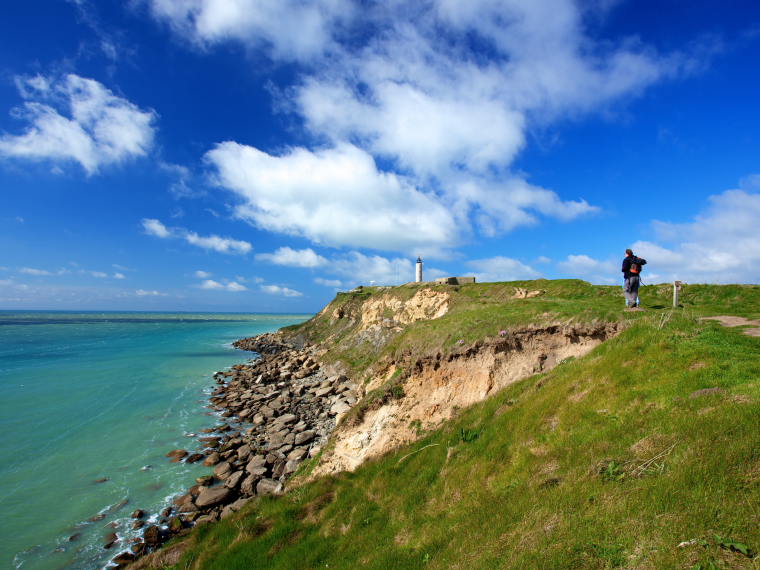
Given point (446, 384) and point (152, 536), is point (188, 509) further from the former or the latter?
point (446, 384)

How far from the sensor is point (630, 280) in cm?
1538

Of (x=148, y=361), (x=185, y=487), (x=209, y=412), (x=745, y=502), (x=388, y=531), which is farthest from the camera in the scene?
(x=148, y=361)

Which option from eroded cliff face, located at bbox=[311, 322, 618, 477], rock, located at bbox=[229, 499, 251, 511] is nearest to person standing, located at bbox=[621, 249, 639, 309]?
eroded cliff face, located at bbox=[311, 322, 618, 477]

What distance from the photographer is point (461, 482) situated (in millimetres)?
8211

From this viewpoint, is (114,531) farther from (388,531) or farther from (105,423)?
(105,423)

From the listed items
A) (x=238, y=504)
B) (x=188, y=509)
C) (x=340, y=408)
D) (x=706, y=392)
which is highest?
(x=706, y=392)

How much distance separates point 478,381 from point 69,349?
265 ft

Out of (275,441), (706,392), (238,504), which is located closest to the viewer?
(706,392)

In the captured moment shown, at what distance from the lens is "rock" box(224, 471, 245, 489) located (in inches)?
674

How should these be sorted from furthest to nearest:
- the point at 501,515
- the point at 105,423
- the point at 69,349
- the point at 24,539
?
1. the point at 69,349
2. the point at 105,423
3. the point at 24,539
4. the point at 501,515

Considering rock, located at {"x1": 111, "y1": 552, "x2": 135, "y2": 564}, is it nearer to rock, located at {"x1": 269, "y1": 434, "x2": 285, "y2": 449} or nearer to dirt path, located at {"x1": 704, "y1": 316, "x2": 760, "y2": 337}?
rock, located at {"x1": 269, "y1": 434, "x2": 285, "y2": 449}

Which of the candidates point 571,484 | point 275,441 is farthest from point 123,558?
point 571,484

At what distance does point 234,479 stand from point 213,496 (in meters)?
1.53

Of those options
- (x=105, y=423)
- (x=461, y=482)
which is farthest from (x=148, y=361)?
(x=461, y=482)
